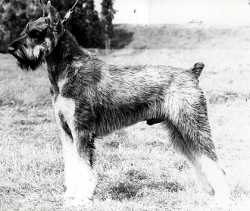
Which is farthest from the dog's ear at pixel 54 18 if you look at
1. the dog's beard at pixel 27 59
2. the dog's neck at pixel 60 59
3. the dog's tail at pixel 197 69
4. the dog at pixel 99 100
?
the dog's tail at pixel 197 69

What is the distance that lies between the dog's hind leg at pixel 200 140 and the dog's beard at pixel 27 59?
1.97 m

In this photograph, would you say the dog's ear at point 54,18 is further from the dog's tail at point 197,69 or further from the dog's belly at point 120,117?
the dog's tail at point 197,69

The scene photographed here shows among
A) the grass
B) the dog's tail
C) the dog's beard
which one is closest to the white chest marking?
the dog's beard

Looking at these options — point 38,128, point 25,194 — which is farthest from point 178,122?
point 38,128

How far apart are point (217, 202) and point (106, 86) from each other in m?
2.25

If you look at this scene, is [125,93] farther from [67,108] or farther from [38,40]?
[38,40]

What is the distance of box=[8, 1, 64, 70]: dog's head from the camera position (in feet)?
20.4

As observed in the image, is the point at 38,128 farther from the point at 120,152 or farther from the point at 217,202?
the point at 217,202

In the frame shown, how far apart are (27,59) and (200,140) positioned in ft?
8.84

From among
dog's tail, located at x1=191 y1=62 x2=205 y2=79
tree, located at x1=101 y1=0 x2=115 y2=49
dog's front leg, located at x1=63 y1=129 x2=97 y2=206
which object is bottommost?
tree, located at x1=101 y1=0 x2=115 y2=49

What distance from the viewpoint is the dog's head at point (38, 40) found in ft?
20.4

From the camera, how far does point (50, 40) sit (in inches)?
249

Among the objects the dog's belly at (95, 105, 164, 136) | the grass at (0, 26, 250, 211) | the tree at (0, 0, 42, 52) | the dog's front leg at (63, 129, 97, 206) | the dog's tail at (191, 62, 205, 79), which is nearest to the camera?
the dog's front leg at (63, 129, 97, 206)

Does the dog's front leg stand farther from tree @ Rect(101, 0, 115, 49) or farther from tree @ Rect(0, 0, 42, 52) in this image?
tree @ Rect(101, 0, 115, 49)
